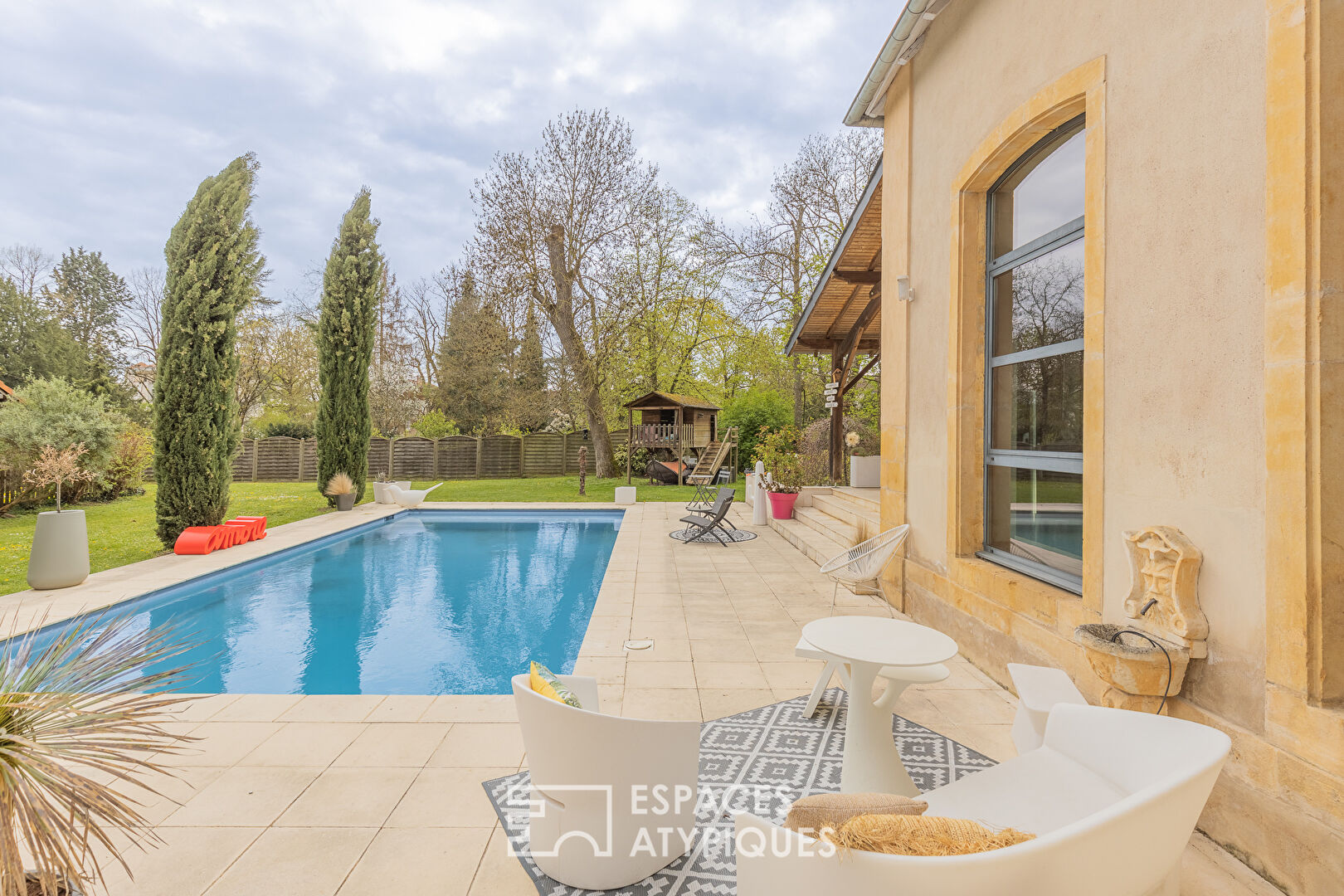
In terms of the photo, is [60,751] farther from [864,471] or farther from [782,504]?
[864,471]

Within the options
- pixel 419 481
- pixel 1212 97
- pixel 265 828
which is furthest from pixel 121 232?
pixel 1212 97

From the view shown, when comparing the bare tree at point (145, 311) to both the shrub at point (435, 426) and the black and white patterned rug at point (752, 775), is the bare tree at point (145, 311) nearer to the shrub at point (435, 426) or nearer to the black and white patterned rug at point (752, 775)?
the shrub at point (435, 426)

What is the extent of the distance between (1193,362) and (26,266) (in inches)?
1301

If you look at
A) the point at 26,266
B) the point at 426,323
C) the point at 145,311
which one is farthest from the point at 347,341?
the point at 26,266

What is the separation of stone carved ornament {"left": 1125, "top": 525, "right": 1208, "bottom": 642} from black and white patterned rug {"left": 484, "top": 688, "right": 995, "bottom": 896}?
0.99 metres

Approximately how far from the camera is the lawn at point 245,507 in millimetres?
7820

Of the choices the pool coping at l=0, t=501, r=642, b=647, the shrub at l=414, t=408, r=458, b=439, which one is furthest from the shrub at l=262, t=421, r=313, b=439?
the pool coping at l=0, t=501, r=642, b=647

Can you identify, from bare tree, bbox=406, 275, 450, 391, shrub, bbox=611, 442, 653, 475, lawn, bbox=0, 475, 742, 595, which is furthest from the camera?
bare tree, bbox=406, 275, 450, 391

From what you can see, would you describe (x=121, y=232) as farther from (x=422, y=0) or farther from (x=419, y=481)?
(x=422, y=0)

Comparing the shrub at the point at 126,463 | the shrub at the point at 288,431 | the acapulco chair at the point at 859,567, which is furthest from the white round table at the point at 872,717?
the shrub at the point at 288,431

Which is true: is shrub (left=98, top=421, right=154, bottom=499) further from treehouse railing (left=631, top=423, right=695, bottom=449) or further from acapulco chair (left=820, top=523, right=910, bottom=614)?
acapulco chair (left=820, top=523, right=910, bottom=614)

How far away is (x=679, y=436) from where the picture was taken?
1675cm

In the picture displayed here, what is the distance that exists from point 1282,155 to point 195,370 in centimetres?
1068

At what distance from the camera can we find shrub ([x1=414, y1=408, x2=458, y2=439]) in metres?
20.9
